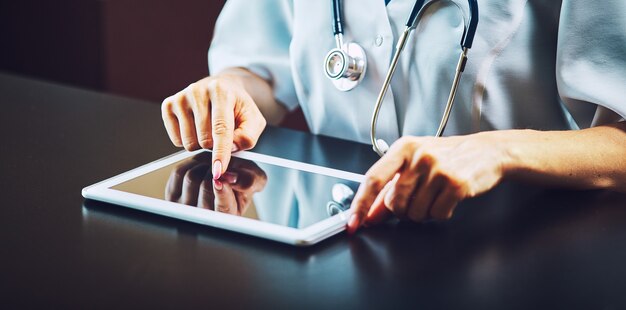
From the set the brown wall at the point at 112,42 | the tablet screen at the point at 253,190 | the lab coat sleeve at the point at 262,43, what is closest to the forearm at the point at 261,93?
the lab coat sleeve at the point at 262,43

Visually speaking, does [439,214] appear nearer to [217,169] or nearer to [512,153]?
[512,153]

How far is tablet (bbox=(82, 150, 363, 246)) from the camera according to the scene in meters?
0.67

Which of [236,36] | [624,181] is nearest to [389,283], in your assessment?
[624,181]

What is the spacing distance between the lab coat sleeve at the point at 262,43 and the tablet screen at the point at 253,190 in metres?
0.32

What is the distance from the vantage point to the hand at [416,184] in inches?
26.8

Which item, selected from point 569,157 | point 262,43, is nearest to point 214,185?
point 569,157

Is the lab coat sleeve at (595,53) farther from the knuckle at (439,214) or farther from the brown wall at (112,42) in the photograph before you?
the brown wall at (112,42)

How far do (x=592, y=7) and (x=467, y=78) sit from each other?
164 millimetres

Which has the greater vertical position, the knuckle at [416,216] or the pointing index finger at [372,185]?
the pointing index finger at [372,185]

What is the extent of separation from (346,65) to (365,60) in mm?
41

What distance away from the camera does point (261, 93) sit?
1.15 metres

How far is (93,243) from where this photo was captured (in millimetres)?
641

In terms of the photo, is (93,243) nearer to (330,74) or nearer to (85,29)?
(330,74)

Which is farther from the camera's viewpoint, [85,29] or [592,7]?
[85,29]
